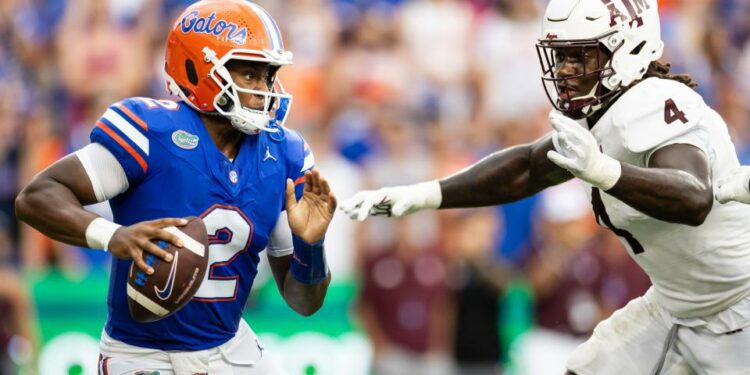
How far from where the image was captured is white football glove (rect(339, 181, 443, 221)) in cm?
464

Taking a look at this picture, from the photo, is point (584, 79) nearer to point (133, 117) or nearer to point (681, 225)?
point (681, 225)

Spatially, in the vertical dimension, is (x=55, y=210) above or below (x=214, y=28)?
below

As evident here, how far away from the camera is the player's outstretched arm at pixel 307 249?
438 cm

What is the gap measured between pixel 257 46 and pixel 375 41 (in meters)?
5.14

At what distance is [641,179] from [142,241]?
1575mm

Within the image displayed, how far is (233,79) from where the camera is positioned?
4449mm

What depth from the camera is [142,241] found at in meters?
3.97

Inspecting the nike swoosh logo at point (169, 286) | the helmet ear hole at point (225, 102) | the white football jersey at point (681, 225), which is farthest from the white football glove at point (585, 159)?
the nike swoosh logo at point (169, 286)

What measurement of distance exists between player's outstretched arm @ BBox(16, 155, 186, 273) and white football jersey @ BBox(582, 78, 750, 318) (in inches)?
61.5

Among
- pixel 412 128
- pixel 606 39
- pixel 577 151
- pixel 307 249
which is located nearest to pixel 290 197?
pixel 307 249

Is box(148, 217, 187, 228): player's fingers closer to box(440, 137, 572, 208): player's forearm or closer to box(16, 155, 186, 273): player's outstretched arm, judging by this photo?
box(16, 155, 186, 273): player's outstretched arm

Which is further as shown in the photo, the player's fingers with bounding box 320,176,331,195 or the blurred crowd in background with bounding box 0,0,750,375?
the blurred crowd in background with bounding box 0,0,750,375

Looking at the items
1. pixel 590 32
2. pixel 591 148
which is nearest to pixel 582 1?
pixel 590 32

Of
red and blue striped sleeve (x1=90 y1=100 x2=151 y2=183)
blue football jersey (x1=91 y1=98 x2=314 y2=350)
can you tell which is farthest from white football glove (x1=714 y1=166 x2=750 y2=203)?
red and blue striped sleeve (x1=90 y1=100 x2=151 y2=183)
